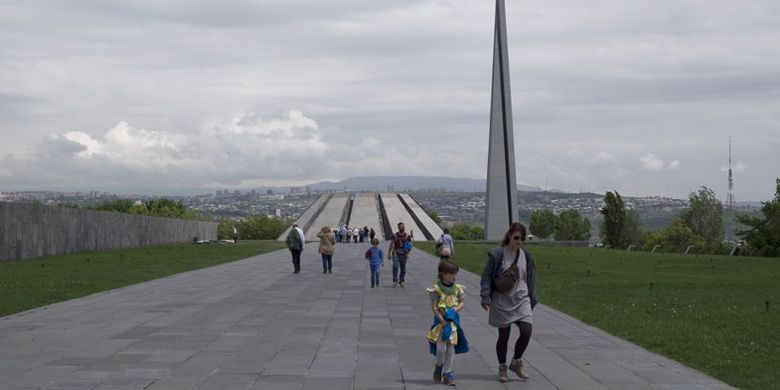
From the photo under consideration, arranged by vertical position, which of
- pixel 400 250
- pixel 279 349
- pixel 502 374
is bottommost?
pixel 279 349

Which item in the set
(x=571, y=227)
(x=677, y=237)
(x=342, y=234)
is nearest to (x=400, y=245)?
(x=342, y=234)

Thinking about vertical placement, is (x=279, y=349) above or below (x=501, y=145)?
below

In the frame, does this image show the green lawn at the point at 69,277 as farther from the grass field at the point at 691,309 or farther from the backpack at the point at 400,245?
the grass field at the point at 691,309

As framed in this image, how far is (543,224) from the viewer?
452ft

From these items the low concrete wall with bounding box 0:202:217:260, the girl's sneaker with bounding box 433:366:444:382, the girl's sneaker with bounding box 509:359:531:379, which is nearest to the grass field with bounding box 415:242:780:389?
the girl's sneaker with bounding box 509:359:531:379

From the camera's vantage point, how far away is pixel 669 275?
27000 mm

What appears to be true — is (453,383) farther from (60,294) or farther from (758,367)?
(60,294)

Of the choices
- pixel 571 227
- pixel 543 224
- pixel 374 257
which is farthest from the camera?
pixel 543 224

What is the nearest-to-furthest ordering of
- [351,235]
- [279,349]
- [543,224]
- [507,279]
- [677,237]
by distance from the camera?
1. [507,279]
2. [279,349]
3. [351,235]
4. [677,237]
5. [543,224]

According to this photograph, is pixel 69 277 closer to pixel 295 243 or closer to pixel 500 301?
pixel 295 243

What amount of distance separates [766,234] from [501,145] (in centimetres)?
2362

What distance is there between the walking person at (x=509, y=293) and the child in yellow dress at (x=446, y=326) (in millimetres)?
308

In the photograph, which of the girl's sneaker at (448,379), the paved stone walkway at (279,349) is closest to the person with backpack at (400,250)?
the paved stone walkway at (279,349)

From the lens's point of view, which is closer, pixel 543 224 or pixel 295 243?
pixel 295 243
